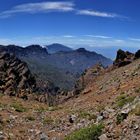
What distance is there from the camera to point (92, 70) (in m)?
140

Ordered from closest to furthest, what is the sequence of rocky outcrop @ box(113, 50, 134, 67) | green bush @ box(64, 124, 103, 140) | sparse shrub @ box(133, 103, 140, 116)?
1. sparse shrub @ box(133, 103, 140, 116)
2. green bush @ box(64, 124, 103, 140)
3. rocky outcrop @ box(113, 50, 134, 67)

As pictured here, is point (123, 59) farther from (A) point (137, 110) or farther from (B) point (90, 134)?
(A) point (137, 110)

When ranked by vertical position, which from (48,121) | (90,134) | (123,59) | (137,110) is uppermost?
(137,110)

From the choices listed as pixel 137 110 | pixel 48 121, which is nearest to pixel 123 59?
pixel 48 121

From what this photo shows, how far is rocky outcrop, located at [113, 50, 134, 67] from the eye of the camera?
9904 centimetres

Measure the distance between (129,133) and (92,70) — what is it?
12385 cm

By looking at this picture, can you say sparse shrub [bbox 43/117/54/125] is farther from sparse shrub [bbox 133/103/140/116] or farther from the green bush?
sparse shrub [bbox 133/103/140/116]

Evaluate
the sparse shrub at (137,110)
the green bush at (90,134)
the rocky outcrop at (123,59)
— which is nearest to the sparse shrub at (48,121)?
the green bush at (90,134)

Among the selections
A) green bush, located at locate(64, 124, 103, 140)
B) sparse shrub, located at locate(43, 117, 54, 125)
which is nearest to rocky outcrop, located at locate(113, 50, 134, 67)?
sparse shrub, located at locate(43, 117, 54, 125)

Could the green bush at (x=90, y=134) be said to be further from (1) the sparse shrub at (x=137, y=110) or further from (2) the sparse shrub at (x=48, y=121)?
(2) the sparse shrub at (x=48, y=121)

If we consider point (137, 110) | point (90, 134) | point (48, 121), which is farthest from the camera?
point (48, 121)

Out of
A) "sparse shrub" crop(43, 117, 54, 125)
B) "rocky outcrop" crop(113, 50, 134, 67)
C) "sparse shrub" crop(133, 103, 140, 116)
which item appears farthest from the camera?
"rocky outcrop" crop(113, 50, 134, 67)

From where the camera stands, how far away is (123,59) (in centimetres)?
10438

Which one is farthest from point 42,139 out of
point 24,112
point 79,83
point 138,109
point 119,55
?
point 79,83
